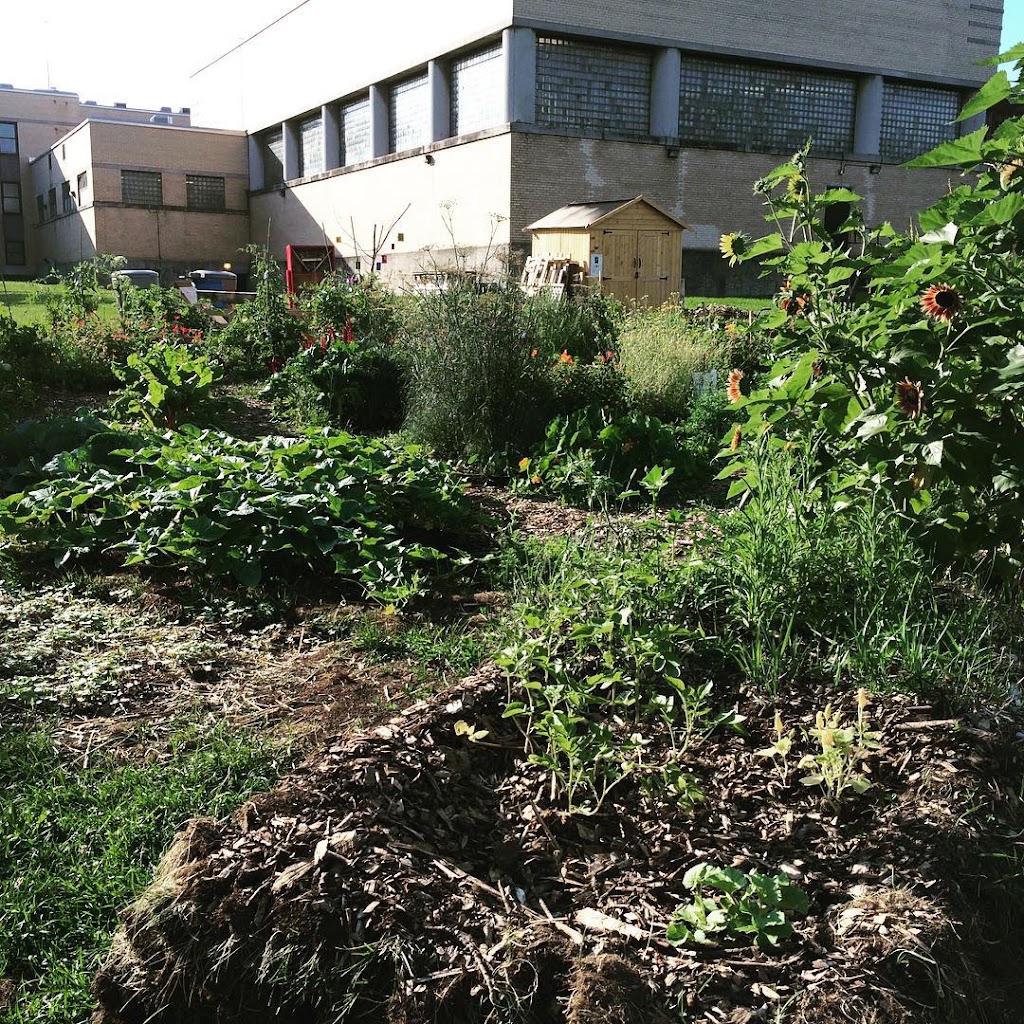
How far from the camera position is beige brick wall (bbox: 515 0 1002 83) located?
2750 centimetres

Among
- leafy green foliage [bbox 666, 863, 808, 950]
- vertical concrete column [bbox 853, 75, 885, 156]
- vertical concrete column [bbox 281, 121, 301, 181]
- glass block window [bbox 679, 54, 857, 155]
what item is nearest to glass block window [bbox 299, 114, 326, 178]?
vertical concrete column [bbox 281, 121, 301, 181]

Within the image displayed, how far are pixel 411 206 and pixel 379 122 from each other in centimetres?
441

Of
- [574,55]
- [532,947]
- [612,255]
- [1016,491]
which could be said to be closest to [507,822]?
[532,947]

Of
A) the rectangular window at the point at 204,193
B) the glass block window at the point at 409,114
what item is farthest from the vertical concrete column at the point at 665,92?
the rectangular window at the point at 204,193

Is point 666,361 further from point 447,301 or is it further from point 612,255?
point 612,255

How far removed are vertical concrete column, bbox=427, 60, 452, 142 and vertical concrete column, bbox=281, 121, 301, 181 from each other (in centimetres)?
1257

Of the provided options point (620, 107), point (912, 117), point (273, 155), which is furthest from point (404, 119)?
point (912, 117)

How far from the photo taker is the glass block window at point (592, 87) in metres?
27.5

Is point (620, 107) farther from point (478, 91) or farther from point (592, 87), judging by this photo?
point (478, 91)

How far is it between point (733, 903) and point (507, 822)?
71 cm

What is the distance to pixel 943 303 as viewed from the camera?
318 centimetres

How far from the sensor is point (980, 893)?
2430mm

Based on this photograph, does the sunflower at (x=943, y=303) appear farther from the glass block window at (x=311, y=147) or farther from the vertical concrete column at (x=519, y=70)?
the glass block window at (x=311, y=147)

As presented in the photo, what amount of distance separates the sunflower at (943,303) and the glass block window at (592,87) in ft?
84.6
